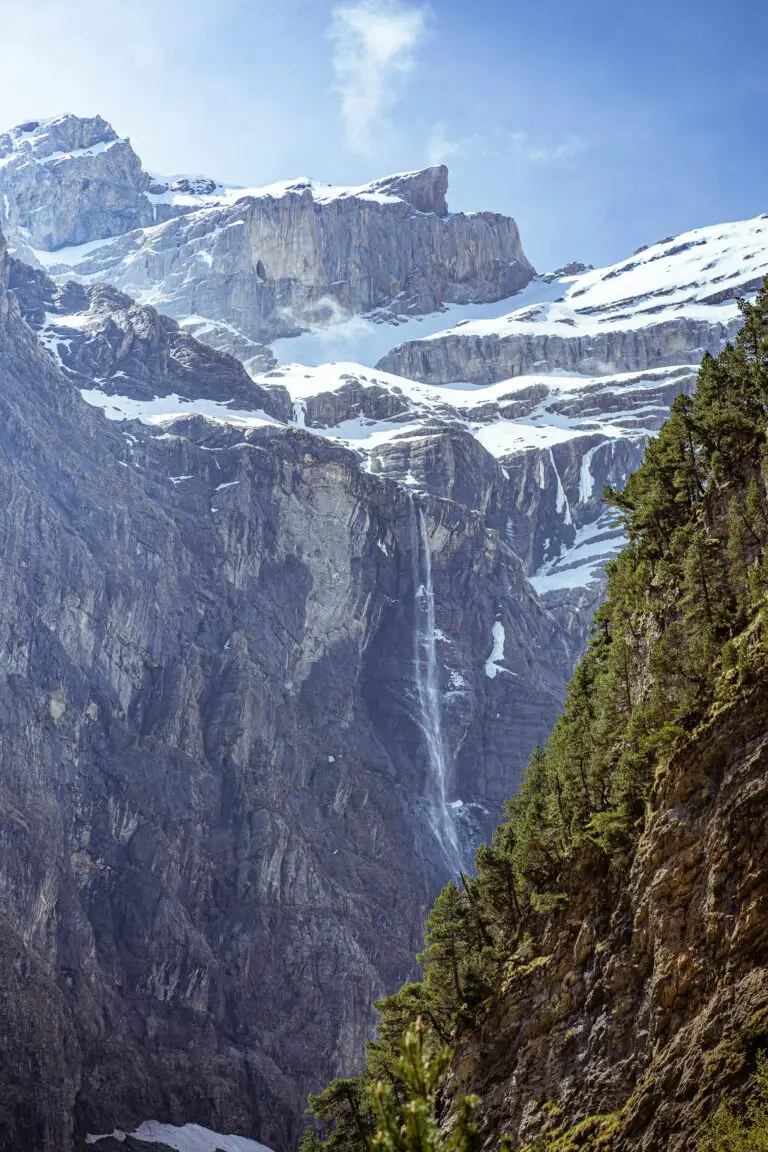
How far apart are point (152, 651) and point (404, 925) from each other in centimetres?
4153

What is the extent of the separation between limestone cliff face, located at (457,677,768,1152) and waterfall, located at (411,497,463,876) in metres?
98.3

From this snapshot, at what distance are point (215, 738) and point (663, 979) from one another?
10265 cm

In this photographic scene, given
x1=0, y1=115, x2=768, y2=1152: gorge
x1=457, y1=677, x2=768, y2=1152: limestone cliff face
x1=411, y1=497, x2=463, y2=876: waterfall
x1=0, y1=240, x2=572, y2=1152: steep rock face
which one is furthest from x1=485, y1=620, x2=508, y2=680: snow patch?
x1=457, y1=677, x2=768, y2=1152: limestone cliff face

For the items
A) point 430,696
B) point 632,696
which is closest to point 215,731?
point 430,696

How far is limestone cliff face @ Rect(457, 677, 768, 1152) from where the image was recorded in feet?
102

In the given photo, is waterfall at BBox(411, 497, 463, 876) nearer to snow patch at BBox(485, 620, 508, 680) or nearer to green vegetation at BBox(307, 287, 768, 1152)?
snow patch at BBox(485, 620, 508, 680)

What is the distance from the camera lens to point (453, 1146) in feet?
57.0

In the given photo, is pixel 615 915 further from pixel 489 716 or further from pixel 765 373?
pixel 489 716

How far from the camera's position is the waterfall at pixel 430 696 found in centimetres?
14400

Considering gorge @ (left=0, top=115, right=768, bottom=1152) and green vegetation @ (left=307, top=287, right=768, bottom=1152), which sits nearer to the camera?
green vegetation @ (left=307, top=287, right=768, bottom=1152)

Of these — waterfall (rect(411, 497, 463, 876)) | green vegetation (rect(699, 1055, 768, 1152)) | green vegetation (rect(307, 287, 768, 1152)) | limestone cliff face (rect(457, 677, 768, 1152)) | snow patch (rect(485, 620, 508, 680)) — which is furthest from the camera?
snow patch (rect(485, 620, 508, 680))

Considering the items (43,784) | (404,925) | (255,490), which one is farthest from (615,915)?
(255,490)

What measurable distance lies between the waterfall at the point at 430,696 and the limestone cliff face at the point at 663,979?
98344 millimetres

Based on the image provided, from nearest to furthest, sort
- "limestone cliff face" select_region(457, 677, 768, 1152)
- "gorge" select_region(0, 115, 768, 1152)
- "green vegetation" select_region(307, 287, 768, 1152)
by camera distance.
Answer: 1. "limestone cliff face" select_region(457, 677, 768, 1152)
2. "green vegetation" select_region(307, 287, 768, 1152)
3. "gorge" select_region(0, 115, 768, 1152)
